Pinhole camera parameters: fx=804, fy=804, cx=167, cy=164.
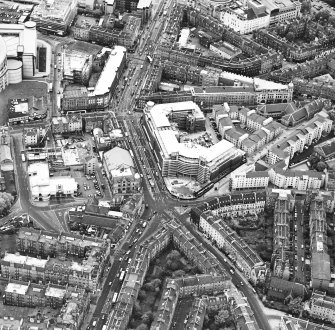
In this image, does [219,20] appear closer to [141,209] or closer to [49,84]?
[49,84]

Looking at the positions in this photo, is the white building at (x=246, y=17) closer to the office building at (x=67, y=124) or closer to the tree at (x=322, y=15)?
the tree at (x=322, y=15)

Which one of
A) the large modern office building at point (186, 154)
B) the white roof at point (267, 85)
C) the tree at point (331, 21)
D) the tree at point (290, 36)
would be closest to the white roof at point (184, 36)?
the white roof at point (267, 85)

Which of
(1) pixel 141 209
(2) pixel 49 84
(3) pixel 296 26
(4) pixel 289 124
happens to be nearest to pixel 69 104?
(2) pixel 49 84

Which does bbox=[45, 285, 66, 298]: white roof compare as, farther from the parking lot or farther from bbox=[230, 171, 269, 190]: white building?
bbox=[230, 171, 269, 190]: white building

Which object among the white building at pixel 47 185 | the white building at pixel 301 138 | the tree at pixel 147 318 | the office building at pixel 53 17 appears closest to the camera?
the tree at pixel 147 318

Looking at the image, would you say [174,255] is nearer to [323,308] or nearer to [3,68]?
[323,308]

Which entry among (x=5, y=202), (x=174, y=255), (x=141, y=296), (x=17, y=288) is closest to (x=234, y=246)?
(x=174, y=255)
